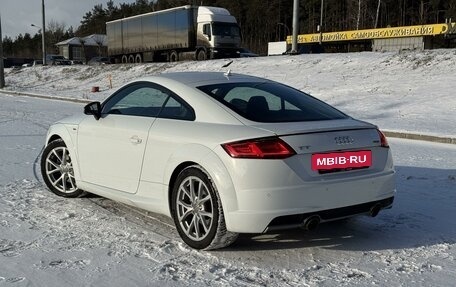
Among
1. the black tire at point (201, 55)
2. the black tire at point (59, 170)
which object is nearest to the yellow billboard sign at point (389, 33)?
the black tire at point (201, 55)

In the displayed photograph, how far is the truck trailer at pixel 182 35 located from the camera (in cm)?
3419

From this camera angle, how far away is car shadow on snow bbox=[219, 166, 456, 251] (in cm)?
448

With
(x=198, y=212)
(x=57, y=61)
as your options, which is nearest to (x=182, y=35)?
(x=198, y=212)

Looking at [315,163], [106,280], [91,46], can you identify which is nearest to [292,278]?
[315,163]

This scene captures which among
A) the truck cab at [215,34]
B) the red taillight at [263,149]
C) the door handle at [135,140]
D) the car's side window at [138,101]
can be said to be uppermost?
the truck cab at [215,34]

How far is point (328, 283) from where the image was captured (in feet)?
12.0

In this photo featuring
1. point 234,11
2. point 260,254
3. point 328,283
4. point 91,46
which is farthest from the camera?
point 91,46

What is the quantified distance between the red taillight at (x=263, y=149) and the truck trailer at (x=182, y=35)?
30.4 metres

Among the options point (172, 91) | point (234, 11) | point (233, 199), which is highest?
point (234, 11)

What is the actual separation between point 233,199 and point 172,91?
1.32 m

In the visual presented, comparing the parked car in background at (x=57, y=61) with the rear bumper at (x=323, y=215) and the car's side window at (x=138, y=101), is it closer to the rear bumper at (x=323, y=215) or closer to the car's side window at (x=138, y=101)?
the car's side window at (x=138, y=101)

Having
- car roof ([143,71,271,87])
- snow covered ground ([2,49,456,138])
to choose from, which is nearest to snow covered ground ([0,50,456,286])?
car roof ([143,71,271,87])

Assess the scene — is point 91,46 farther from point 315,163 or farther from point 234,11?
point 315,163

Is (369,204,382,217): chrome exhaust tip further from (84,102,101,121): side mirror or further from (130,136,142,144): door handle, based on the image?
(84,102,101,121): side mirror
